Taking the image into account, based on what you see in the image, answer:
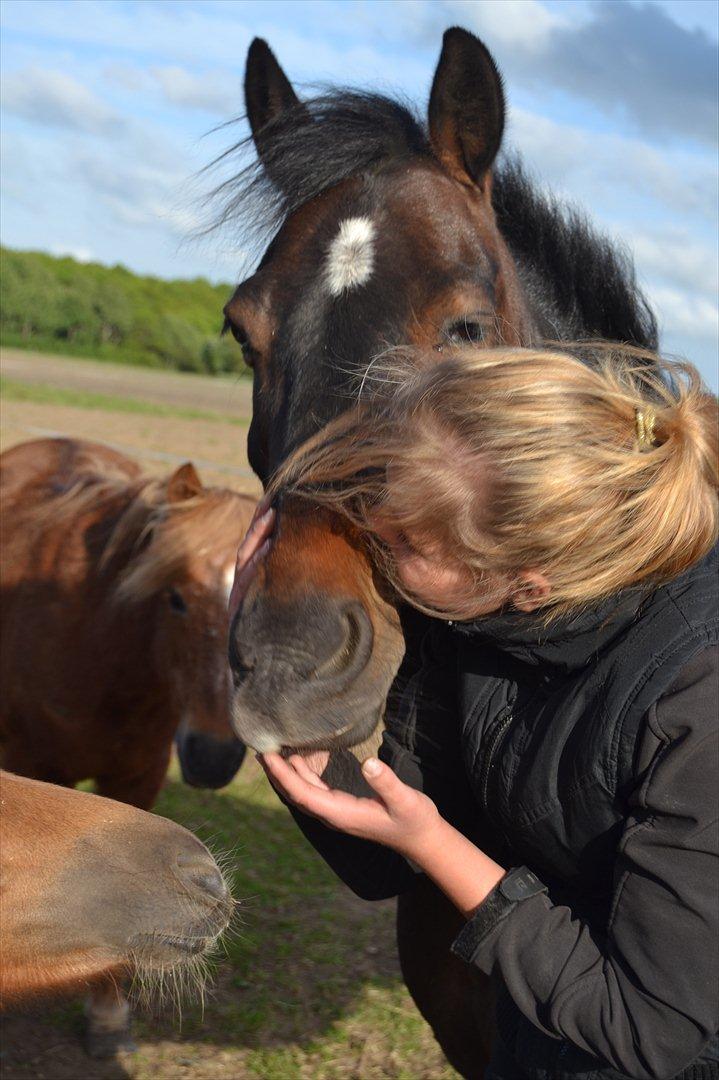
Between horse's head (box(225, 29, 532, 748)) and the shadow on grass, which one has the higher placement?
horse's head (box(225, 29, 532, 748))

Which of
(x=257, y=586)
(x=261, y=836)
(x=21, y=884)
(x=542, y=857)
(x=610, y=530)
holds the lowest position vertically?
(x=261, y=836)

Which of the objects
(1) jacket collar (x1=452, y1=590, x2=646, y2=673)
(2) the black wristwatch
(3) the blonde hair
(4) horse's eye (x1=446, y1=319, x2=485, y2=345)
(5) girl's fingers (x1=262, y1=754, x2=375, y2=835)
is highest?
(4) horse's eye (x1=446, y1=319, x2=485, y2=345)

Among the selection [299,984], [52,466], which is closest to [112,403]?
[52,466]

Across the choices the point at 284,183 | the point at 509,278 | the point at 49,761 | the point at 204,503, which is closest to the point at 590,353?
the point at 509,278

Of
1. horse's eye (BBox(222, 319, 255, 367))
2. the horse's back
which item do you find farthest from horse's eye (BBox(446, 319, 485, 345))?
the horse's back

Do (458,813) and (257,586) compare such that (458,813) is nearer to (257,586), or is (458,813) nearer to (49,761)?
(257,586)

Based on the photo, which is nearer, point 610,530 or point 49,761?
point 610,530

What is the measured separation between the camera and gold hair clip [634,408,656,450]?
150 cm

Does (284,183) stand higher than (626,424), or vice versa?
(284,183)

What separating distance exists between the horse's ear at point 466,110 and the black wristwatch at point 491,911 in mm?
1528

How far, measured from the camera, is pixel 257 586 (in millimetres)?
1568

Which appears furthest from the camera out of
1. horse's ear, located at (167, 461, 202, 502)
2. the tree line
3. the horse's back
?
the horse's back

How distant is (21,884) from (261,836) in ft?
11.2

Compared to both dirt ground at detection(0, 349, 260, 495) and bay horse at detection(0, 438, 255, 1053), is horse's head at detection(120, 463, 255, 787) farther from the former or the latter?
dirt ground at detection(0, 349, 260, 495)
